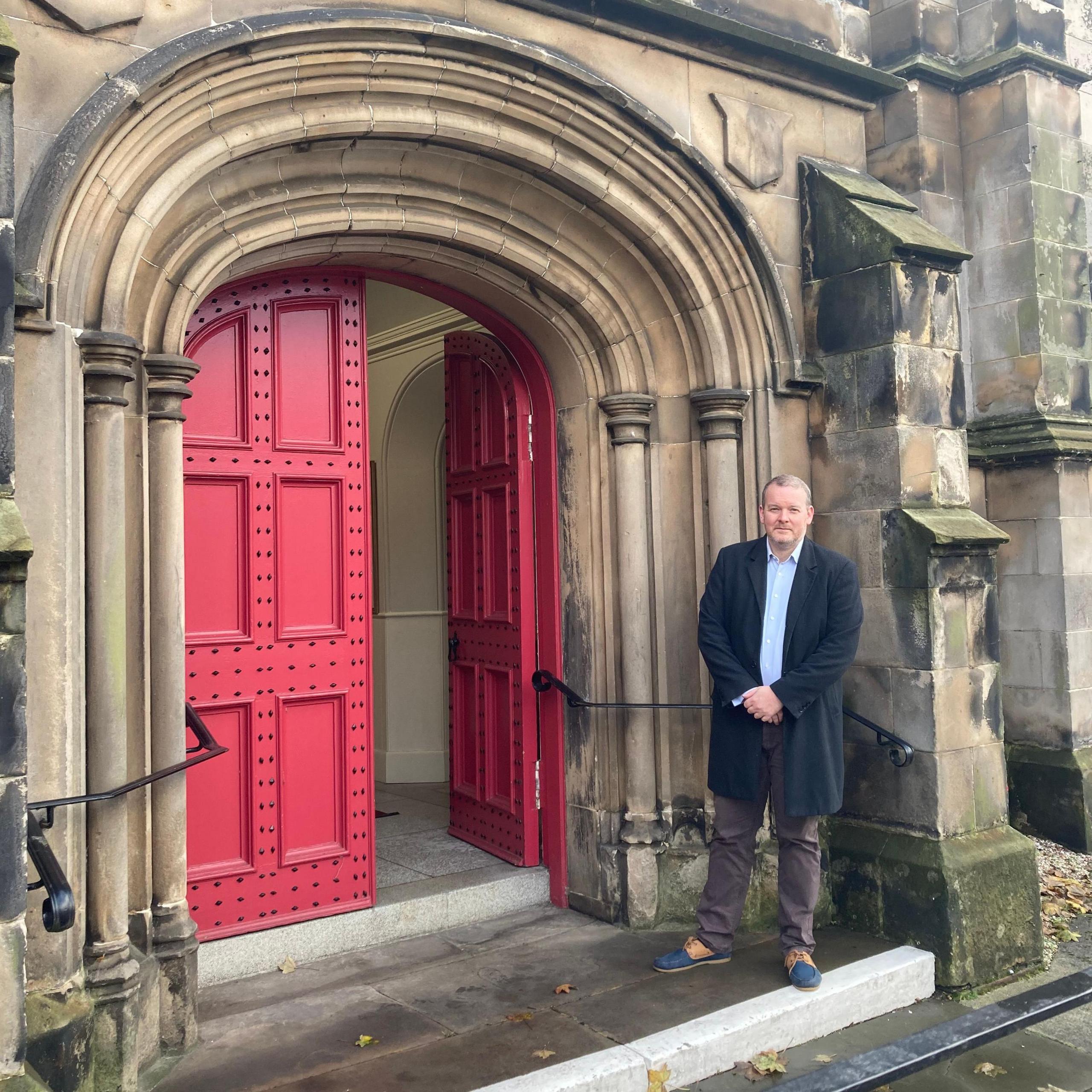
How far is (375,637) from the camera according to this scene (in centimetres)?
798

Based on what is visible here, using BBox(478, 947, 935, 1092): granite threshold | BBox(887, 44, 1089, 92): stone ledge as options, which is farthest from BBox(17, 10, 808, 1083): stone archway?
BBox(887, 44, 1089, 92): stone ledge

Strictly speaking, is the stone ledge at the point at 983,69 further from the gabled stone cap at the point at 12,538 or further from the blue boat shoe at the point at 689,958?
the gabled stone cap at the point at 12,538

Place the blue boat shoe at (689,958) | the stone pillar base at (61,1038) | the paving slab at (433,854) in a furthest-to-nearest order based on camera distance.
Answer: the paving slab at (433,854) < the blue boat shoe at (689,958) < the stone pillar base at (61,1038)

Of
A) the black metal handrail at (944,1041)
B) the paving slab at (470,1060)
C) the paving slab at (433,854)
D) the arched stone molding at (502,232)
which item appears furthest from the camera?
the paving slab at (433,854)

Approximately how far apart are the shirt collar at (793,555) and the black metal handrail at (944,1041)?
8.16 ft

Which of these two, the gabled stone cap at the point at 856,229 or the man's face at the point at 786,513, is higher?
the gabled stone cap at the point at 856,229

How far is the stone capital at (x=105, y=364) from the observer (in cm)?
336

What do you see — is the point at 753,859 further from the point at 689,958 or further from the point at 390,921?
the point at 390,921

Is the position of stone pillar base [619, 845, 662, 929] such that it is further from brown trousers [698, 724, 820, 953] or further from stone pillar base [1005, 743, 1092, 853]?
stone pillar base [1005, 743, 1092, 853]

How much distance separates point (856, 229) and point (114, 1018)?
4.29 meters

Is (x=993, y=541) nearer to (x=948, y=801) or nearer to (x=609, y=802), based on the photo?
(x=948, y=801)

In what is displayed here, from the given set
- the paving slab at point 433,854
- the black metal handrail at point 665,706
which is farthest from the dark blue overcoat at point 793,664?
the paving slab at point 433,854

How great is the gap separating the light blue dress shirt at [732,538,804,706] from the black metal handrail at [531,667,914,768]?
0.62 metres

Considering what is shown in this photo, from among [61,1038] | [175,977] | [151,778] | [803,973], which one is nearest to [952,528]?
[803,973]
